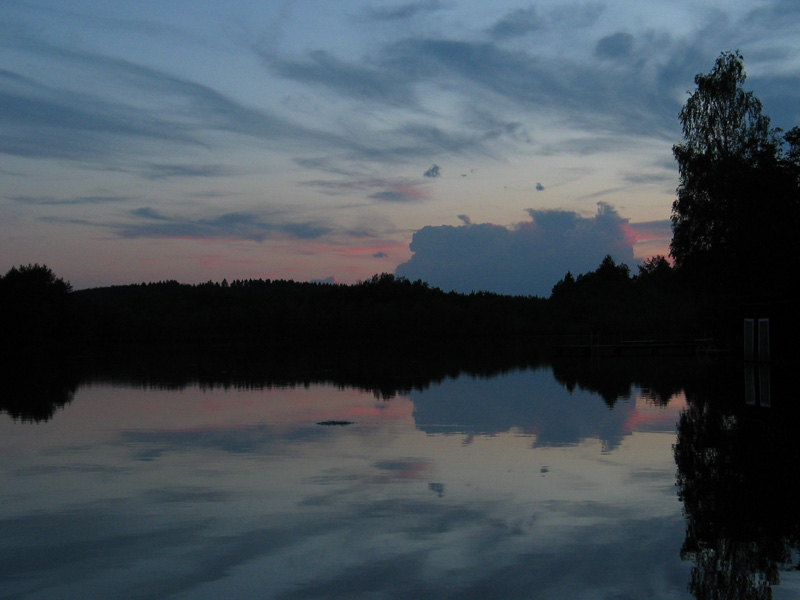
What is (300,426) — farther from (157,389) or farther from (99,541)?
(157,389)

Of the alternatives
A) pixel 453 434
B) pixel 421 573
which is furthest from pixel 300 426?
pixel 421 573

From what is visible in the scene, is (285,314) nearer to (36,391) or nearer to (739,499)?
(36,391)

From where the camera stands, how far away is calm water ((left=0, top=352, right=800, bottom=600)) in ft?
22.5

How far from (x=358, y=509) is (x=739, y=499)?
4.60 metres

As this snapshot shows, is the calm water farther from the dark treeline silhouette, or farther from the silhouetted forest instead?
the dark treeline silhouette

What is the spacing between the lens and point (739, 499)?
9.66 metres

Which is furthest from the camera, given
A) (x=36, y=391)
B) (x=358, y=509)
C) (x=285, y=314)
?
(x=285, y=314)

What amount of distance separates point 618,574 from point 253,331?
93907mm

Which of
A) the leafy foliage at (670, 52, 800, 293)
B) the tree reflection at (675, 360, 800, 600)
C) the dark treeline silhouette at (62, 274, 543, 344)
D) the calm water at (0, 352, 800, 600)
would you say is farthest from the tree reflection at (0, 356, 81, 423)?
the dark treeline silhouette at (62, 274, 543, 344)

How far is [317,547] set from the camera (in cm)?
789

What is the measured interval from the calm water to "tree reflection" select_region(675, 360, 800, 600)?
2.8 inches

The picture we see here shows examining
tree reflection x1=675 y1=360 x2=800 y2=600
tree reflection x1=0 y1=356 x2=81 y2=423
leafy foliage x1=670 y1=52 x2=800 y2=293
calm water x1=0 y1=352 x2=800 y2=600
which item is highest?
leafy foliage x1=670 y1=52 x2=800 y2=293

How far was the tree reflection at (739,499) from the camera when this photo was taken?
6969 mm

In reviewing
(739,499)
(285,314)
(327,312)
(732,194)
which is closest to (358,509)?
(739,499)
